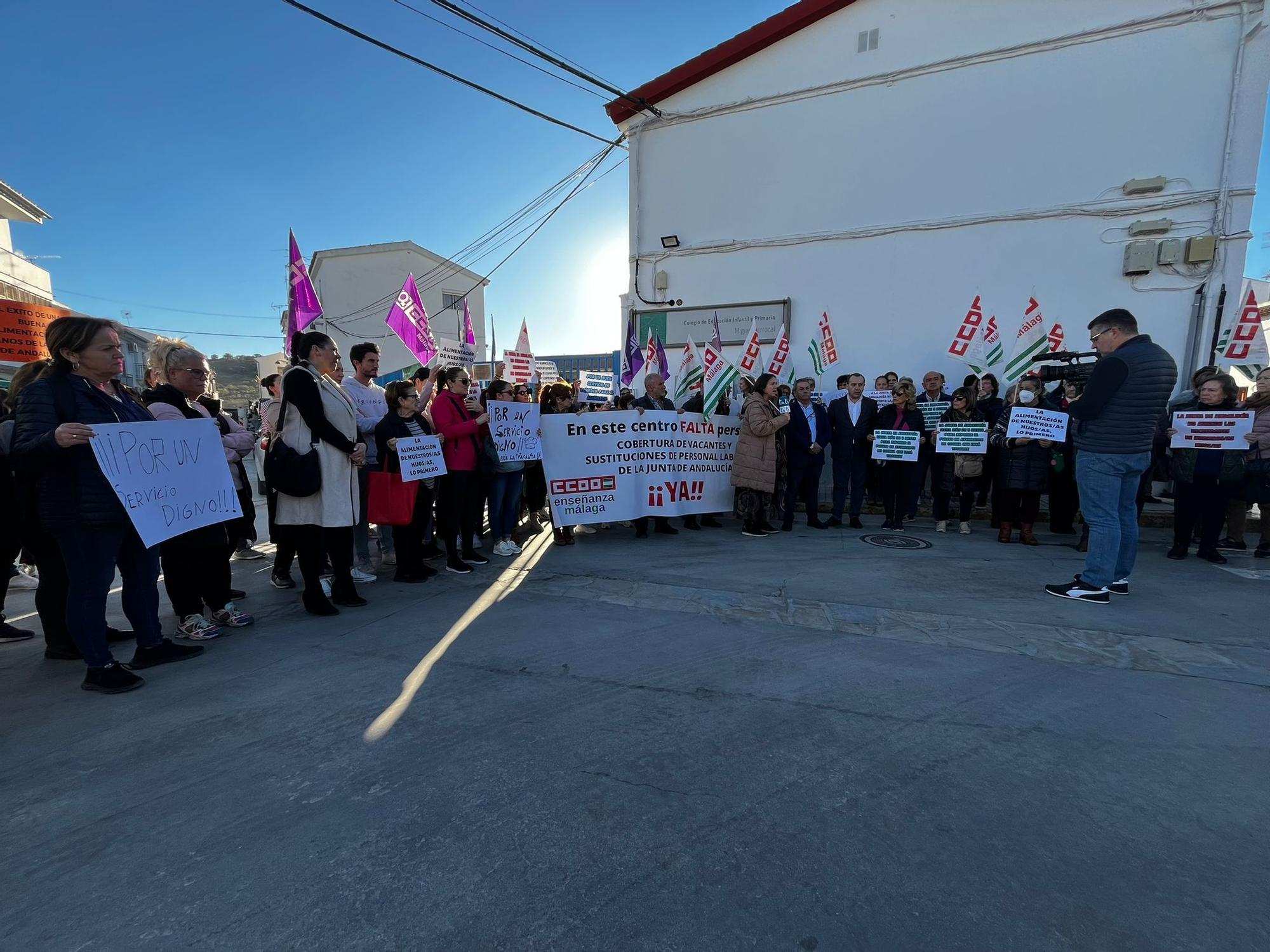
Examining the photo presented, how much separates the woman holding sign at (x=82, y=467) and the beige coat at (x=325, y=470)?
2.86 feet

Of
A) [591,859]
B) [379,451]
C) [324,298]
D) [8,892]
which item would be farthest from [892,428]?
[324,298]

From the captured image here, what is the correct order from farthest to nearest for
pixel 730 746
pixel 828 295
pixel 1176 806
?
pixel 828 295 → pixel 730 746 → pixel 1176 806

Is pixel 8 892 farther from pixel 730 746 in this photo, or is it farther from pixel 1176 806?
pixel 1176 806

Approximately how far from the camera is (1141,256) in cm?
788

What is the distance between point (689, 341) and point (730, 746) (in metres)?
6.46

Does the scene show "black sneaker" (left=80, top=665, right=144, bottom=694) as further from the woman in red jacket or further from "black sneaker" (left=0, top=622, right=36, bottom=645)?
the woman in red jacket

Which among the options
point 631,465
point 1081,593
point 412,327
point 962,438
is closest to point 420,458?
point 412,327

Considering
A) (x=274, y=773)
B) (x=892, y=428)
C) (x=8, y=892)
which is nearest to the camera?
A: (x=8, y=892)

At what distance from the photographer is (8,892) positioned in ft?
5.62

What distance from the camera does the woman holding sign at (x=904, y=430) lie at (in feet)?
23.0

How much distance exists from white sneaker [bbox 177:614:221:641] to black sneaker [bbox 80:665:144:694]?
621mm

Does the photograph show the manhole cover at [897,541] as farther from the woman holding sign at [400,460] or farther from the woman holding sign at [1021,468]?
the woman holding sign at [400,460]

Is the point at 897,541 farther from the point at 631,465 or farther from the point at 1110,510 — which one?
the point at 631,465

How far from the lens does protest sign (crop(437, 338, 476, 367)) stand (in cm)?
625
